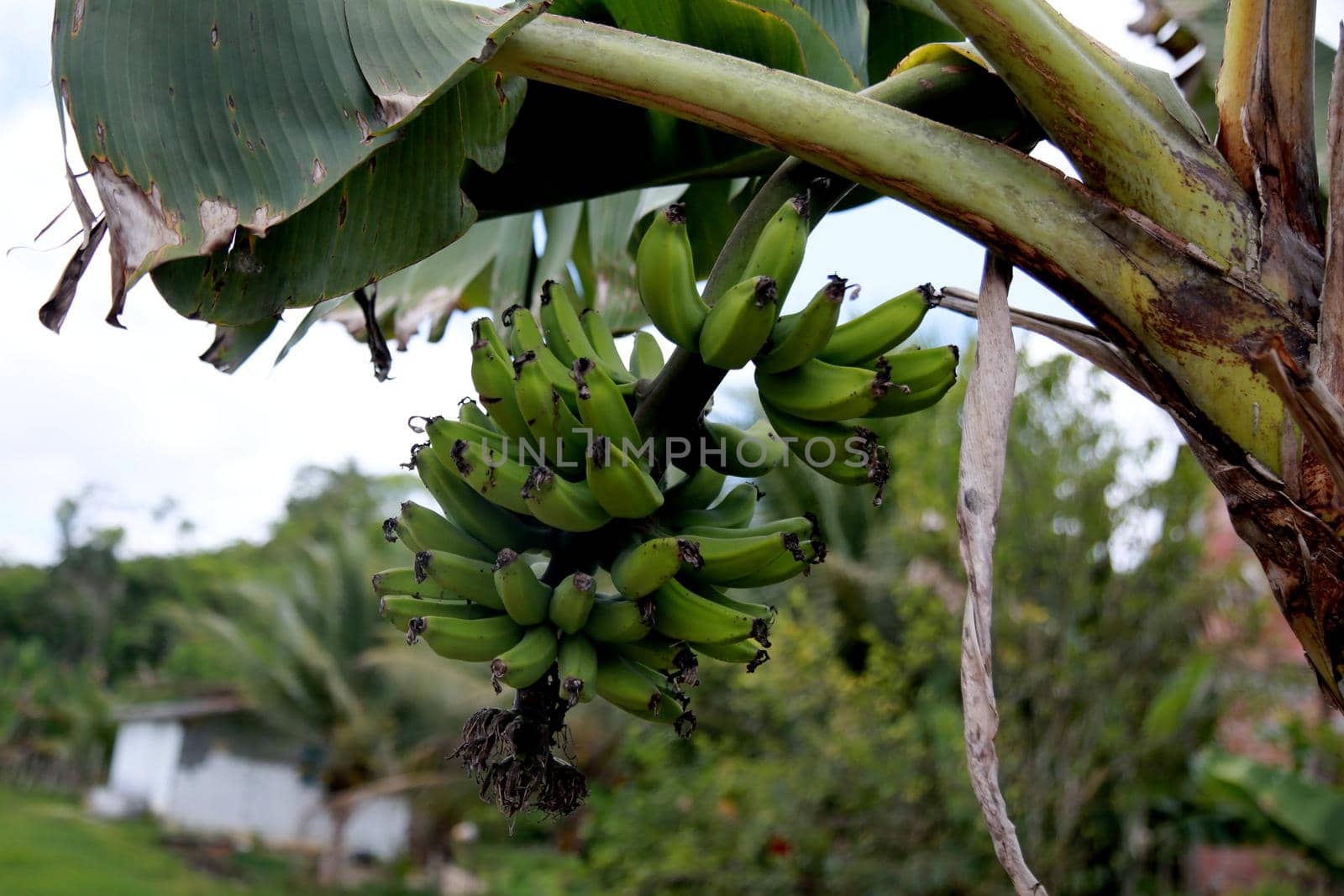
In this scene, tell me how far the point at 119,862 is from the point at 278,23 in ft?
47.8

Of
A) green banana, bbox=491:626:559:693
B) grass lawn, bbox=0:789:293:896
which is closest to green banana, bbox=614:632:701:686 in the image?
green banana, bbox=491:626:559:693

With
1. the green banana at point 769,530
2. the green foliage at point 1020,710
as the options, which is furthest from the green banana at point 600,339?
the green foliage at point 1020,710

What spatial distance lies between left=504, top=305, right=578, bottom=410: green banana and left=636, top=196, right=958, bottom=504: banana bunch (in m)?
0.14

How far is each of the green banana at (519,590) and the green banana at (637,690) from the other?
0.40 ft

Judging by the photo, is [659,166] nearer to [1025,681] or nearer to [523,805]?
[523,805]

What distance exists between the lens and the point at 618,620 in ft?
4.23

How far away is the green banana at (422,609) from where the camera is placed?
1.38 m

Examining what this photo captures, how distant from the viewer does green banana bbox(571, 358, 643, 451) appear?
122 cm

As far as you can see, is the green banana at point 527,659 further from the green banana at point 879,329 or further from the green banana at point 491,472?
the green banana at point 879,329

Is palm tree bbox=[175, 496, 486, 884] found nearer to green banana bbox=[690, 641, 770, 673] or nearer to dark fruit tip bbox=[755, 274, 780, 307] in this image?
green banana bbox=[690, 641, 770, 673]

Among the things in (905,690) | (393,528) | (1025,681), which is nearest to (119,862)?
(905,690)

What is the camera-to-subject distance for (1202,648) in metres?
5.70

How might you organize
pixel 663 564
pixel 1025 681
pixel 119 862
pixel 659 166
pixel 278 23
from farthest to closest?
pixel 119 862 → pixel 1025 681 → pixel 659 166 → pixel 278 23 → pixel 663 564

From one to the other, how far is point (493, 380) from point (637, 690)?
17.8 inches
